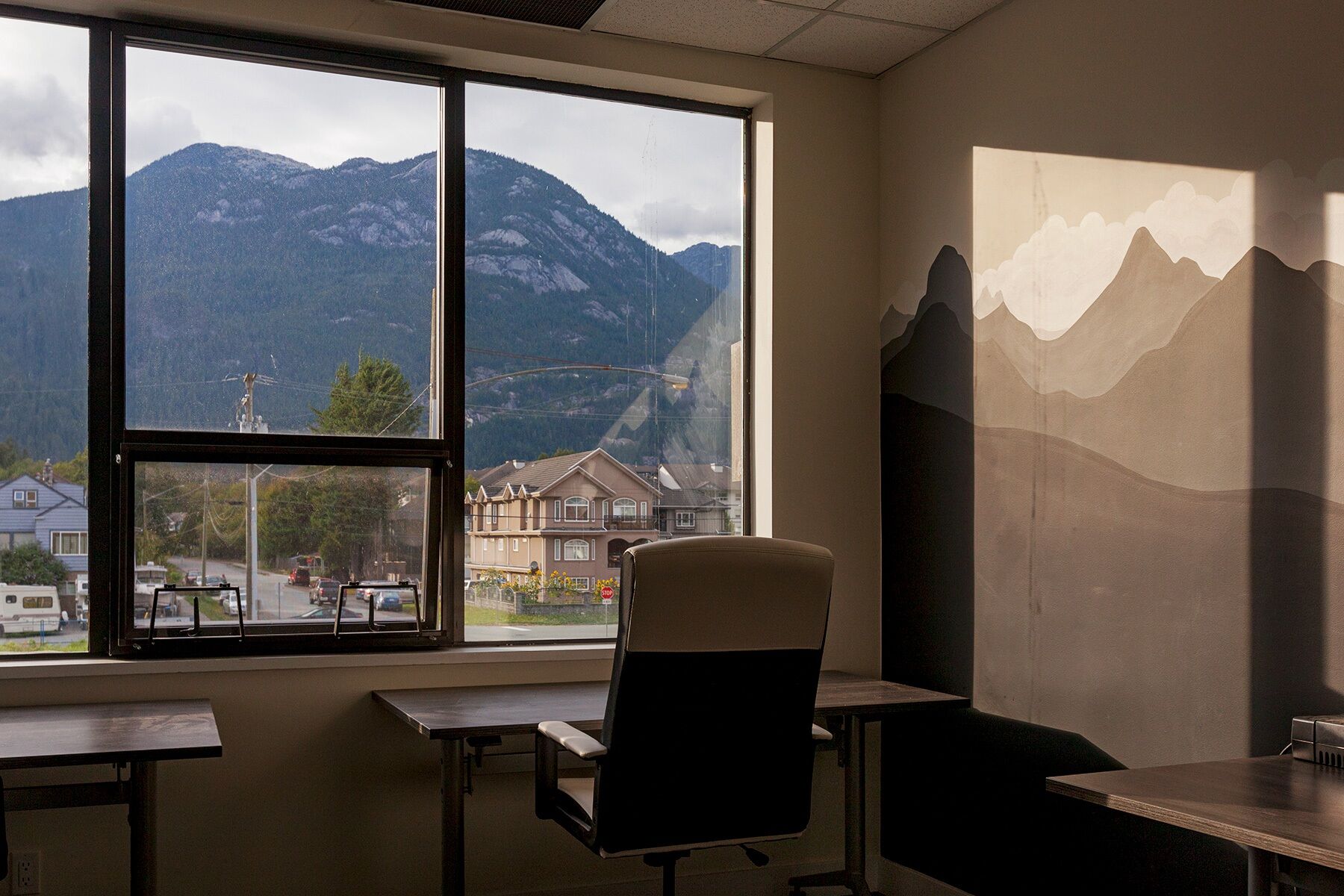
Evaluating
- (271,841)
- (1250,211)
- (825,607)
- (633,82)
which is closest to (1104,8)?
(1250,211)

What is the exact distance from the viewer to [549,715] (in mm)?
3109

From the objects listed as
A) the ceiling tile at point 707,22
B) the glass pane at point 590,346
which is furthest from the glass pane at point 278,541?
the ceiling tile at point 707,22

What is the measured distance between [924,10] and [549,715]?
8.23 feet

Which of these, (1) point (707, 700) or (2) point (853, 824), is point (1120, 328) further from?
(2) point (853, 824)

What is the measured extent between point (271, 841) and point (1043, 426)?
2.63 meters

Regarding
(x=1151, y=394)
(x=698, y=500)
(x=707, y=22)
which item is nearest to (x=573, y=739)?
(x=698, y=500)

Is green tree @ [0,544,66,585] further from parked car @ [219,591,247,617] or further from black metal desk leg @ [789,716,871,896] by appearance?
black metal desk leg @ [789,716,871,896]

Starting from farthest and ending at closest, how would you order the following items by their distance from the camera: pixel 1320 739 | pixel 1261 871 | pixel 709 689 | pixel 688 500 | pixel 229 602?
pixel 688 500
pixel 229 602
pixel 709 689
pixel 1320 739
pixel 1261 871

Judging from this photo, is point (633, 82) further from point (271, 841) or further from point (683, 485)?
point (271, 841)

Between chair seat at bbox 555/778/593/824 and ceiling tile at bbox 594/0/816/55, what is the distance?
2.38 metres

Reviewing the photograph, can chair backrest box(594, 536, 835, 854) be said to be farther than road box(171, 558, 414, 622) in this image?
No

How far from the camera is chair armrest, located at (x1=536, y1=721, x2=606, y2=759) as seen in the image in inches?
102

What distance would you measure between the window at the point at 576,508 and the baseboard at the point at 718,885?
1.23 m

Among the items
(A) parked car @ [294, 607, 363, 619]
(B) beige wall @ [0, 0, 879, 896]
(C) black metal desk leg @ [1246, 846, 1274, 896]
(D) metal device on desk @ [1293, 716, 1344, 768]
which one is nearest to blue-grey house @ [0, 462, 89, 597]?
(B) beige wall @ [0, 0, 879, 896]
